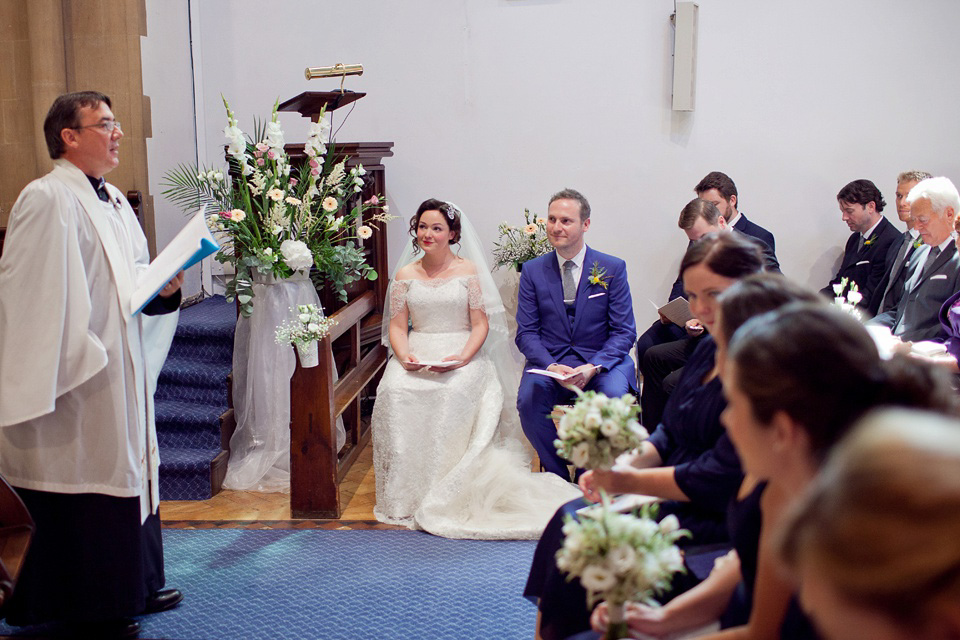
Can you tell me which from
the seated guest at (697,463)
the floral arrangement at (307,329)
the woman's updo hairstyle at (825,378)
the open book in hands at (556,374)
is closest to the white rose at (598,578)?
the woman's updo hairstyle at (825,378)

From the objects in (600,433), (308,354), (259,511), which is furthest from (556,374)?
(600,433)

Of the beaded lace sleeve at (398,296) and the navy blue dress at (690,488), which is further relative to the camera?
the beaded lace sleeve at (398,296)

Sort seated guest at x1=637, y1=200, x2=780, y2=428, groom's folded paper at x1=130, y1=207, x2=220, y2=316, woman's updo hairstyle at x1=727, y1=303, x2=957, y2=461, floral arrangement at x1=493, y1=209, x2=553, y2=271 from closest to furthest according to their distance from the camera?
woman's updo hairstyle at x1=727, y1=303, x2=957, y2=461 → groom's folded paper at x1=130, y1=207, x2=220, y2=316 → seated guest at x1=637, y1=200, x2=780, y2=428 → floral arrangement at x1=493, y1=209, x2=553, y2=271

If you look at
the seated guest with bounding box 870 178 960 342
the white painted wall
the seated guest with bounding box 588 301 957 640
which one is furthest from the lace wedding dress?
the seated guest with bounding box 588 301 957 640

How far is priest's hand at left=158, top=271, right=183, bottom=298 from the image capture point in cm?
323

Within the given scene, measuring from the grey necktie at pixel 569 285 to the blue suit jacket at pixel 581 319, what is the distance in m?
0.03

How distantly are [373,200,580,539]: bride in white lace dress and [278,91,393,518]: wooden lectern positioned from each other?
9.9 inches

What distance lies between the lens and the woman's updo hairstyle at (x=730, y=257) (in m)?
2.31

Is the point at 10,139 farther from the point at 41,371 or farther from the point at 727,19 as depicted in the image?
the point at 727,19

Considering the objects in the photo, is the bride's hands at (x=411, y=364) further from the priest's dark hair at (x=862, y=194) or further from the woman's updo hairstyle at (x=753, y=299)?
the priest's dark hair at (x=862, y=194)

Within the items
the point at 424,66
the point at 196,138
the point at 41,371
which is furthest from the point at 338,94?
the point at 41,371

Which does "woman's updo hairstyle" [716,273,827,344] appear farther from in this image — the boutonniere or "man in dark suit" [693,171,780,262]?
"man in dark suit" [693,171,780,262]

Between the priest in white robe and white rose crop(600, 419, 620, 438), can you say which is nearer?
white rose crop(600, 419, 620, 438)

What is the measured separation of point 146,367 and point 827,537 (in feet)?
9.74
